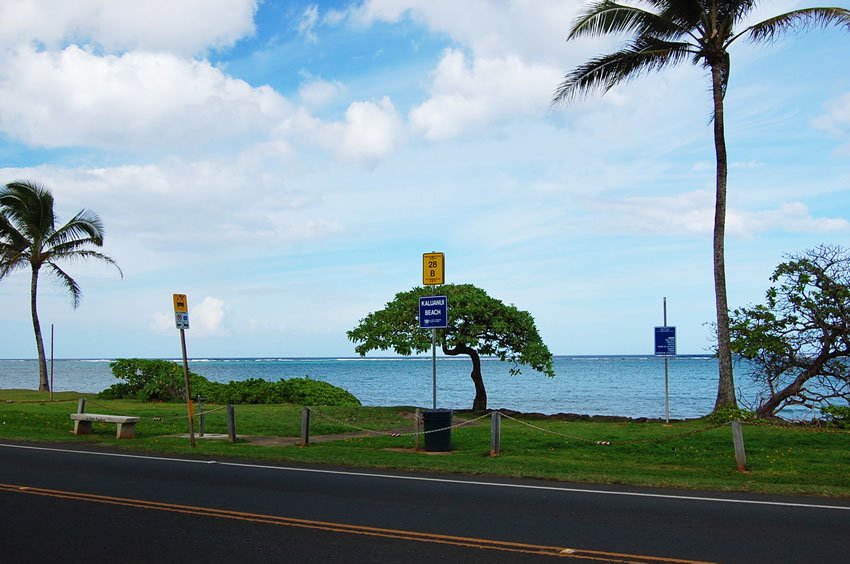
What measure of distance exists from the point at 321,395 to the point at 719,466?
19714mm

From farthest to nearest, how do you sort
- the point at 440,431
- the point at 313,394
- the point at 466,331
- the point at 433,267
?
the point at 313,394, the point at 466,331, the point at 440,431, the point at 433,267

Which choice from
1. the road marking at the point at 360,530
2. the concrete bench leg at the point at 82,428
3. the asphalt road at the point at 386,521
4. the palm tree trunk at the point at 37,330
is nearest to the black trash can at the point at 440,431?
the asphalt road at the point at 386,521

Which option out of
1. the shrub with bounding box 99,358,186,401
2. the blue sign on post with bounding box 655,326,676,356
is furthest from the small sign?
the shrub with bounding box 99,358,186,401

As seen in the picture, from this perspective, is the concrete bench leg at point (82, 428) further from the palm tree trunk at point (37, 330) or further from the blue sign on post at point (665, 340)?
the palm tree trunk at point (37, 330)

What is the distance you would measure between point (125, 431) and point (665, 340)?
14284 millimetres

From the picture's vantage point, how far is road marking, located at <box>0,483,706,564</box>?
7.22 m

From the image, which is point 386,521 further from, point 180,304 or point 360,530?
point 180,304

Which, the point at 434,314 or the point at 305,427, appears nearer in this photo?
the point at 434,314

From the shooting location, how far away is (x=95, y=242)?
38.4 meters

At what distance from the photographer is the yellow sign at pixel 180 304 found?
16531 millimetres

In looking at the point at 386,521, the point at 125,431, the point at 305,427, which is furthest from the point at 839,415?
the point at 125,431

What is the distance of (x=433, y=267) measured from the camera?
15711 millimetres

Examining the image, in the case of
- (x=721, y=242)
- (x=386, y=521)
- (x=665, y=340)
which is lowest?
(x=386, y=521)

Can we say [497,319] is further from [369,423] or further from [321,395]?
[321,395]
